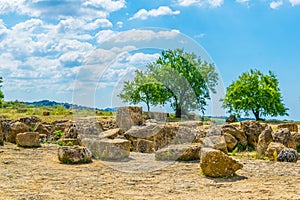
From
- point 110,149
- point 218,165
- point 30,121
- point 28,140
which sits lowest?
point 218,165

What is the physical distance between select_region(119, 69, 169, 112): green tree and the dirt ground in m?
4.39

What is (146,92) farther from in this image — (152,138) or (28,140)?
(28,140)

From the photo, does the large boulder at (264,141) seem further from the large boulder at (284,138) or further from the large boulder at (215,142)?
the large boulder at (215,142)

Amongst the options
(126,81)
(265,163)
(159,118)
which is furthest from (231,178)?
(159,118)

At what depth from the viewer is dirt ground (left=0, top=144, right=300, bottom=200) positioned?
7.72 meters

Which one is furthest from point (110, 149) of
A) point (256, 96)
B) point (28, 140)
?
point (256, 96)

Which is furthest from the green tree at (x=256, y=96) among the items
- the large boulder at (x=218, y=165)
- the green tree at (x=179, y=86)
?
the large boulder at (x=218, y=165)

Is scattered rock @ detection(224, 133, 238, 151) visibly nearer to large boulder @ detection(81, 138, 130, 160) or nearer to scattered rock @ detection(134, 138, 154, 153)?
scattered rock @ detection(134, 138, 154, 153)

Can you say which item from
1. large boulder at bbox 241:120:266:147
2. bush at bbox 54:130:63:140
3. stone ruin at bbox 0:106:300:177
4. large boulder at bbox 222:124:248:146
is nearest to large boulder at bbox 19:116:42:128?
stone ruin at bbox 0:106:300:177

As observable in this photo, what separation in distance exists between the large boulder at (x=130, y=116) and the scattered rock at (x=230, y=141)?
3328 millimetres

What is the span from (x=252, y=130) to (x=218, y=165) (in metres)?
7.63

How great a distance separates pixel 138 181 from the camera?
9094mm

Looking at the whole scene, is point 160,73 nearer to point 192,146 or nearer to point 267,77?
point 192,146

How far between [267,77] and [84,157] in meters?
32.8
